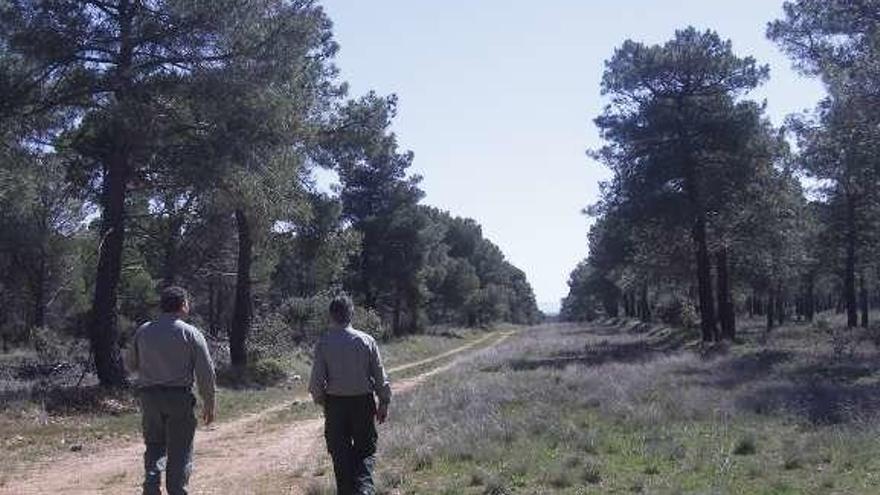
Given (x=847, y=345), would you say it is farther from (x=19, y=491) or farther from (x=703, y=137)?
(x=19, y=491)

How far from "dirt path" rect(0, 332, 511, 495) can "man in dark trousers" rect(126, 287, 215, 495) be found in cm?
229

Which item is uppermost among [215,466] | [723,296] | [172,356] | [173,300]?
[723,296]

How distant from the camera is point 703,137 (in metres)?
37.3

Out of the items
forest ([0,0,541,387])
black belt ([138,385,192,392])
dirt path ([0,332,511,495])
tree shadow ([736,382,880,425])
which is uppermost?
forest ([0,0,541,387])

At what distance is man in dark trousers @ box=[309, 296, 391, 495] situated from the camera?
8906 mm

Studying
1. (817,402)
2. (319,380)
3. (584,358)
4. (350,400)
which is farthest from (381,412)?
(584,358)

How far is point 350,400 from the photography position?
8.93 metres

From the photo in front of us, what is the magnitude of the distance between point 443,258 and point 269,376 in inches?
1984

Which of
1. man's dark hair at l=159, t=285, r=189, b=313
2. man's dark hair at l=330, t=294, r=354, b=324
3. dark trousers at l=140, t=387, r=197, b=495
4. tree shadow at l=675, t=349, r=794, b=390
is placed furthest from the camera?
tree shadow at l=675, t=349, r=794, b=390

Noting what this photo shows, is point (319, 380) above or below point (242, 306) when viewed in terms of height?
below

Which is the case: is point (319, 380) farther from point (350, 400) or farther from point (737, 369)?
point (737, 369)

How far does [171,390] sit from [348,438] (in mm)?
1688

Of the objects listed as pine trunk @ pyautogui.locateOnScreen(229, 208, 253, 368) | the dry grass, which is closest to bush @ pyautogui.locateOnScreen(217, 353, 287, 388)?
pine trunk @ pyautogui.locateOnScreen(229, 208, 253, 368)

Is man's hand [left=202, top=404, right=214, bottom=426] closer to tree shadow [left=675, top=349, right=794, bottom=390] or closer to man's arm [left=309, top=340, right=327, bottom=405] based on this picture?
man's arm [left=309, top=340, right=327, bottom=405]
